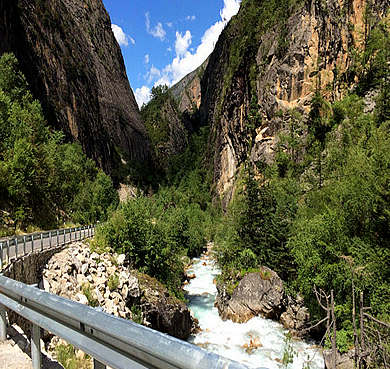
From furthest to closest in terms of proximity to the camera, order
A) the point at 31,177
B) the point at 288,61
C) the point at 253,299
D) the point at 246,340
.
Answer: the point at 288,61 < the point at 31,177 < the point at 253,299 < the point at 246,340

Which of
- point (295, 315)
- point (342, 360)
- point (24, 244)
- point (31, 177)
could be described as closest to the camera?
point (24, 244)

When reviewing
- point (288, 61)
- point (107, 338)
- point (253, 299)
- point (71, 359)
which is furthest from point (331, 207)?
point (288, 61)

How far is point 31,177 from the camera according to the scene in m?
22.2

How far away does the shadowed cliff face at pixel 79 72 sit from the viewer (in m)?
42.0

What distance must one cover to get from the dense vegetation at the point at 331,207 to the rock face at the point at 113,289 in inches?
299

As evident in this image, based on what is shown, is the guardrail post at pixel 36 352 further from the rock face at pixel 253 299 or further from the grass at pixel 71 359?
the rock face at pixel 253 299

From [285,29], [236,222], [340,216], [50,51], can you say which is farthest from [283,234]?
[50,51]

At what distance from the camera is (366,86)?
37.6m

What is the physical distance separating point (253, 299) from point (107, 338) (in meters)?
19.7

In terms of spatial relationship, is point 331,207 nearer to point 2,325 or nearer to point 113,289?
point 113,289

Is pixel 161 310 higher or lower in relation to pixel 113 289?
lower

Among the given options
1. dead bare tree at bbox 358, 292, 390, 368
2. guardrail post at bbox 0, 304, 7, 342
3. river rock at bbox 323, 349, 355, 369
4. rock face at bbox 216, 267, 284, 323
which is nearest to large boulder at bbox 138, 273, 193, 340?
rock face at bbox 216, 267, 284, 323

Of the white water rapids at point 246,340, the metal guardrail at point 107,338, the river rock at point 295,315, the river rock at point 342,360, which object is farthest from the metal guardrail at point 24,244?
the river rock at point 295,315

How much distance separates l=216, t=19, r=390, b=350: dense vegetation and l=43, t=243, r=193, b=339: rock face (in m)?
7.60
